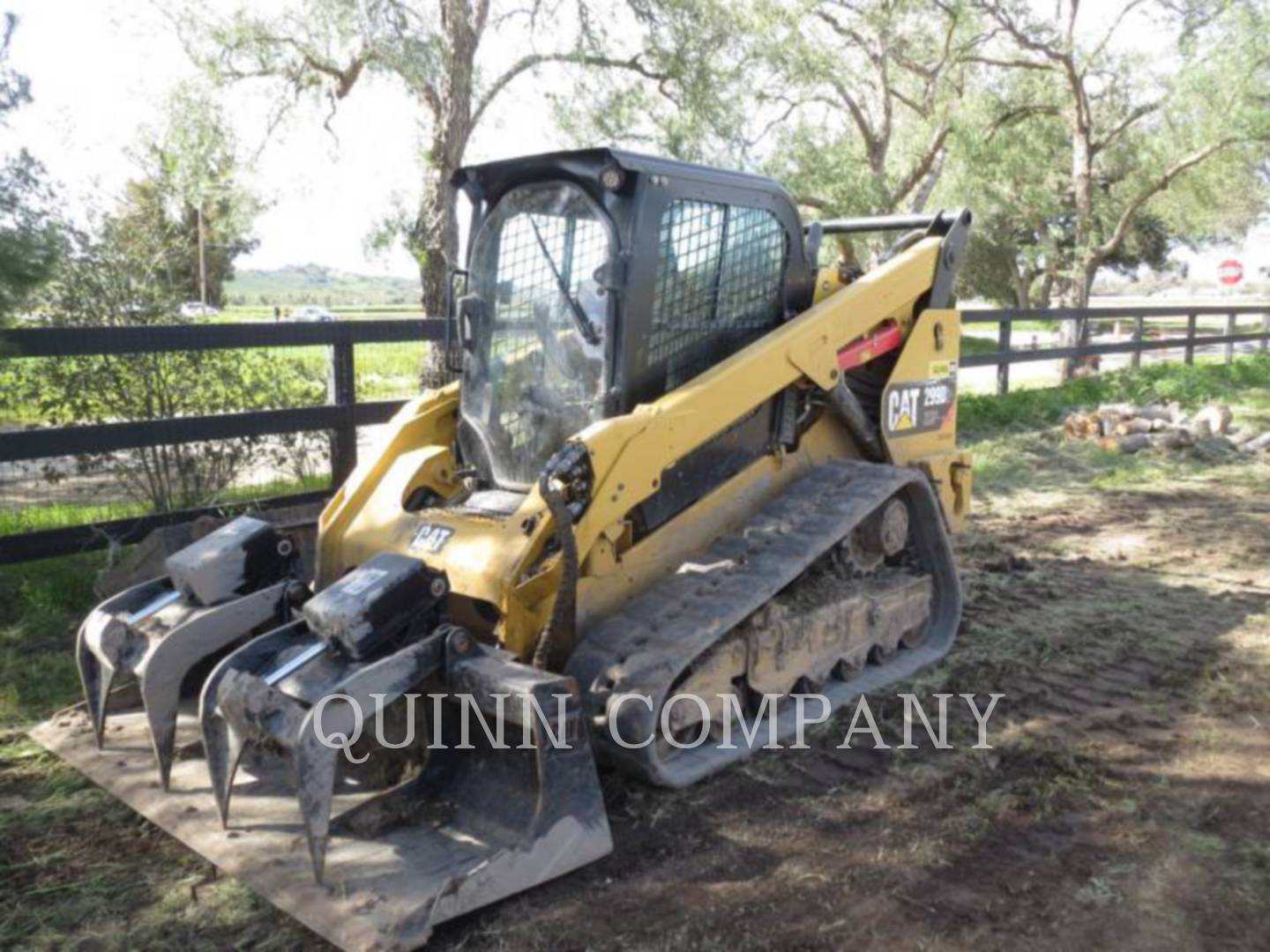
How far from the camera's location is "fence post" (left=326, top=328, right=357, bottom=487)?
291 inches

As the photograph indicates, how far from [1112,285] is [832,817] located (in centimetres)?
8837

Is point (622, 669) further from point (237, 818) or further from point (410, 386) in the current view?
point (410, 386)

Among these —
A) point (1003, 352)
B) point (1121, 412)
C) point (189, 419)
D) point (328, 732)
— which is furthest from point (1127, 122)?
point (328, 732)

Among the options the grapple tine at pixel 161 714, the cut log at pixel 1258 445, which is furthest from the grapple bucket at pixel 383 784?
the cut log at pixel 1258 445

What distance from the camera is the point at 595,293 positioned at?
4.44 m

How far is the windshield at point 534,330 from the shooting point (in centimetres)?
449

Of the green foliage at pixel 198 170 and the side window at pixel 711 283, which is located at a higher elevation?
the green foliage at pixel 198 170

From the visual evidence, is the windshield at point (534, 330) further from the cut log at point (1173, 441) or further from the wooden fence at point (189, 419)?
the cut log at point (1173, 441)

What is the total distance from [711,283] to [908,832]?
93.2 inches

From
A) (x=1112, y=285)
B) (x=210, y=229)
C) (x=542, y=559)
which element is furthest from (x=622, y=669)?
(x=1112, y=285)

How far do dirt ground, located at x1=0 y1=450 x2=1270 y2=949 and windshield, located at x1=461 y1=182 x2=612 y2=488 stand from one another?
144 cm

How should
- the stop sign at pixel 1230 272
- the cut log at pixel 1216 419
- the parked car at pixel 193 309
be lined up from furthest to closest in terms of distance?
the stop sign at pixel 1230 272 → the cut log at pixel 1216 419 → the parked car at pixel 193 309

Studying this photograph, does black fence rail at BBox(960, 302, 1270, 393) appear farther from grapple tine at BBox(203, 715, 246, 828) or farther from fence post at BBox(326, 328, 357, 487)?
grapple tine at BBox(203, 715, 246, 828)

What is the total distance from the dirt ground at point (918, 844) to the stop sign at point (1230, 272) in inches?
1159
